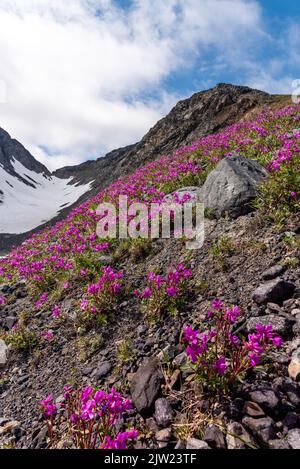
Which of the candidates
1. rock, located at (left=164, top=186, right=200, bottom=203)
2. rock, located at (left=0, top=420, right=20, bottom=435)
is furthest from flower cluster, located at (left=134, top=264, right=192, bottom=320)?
rock, located at (left=164, top=186, right=200, bottom=203)

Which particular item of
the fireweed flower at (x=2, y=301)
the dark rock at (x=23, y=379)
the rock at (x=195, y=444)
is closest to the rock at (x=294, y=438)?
the rock at (x=195, y=444)

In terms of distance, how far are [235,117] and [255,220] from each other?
1209 inches

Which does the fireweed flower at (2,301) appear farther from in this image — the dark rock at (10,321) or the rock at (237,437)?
the rock at (237,437)

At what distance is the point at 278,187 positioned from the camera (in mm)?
6465

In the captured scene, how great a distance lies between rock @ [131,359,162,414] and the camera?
3586 mm

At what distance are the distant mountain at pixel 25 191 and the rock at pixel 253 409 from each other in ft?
235

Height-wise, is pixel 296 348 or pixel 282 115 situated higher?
pixel 282 115

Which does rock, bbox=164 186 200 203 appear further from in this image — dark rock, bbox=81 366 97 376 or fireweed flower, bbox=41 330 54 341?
dark rock, bbox=81 366 97 376

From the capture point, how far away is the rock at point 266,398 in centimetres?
305

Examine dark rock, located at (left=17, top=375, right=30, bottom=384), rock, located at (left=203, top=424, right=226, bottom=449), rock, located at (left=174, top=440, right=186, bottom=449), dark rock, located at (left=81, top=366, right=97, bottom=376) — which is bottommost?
dark rock, located at (left=17, top=375, right=30, bottom=384)

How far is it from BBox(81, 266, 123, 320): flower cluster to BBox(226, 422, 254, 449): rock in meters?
3.34

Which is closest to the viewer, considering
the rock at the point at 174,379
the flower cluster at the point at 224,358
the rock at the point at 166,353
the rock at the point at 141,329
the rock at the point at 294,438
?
the rock at the point at 294,438
